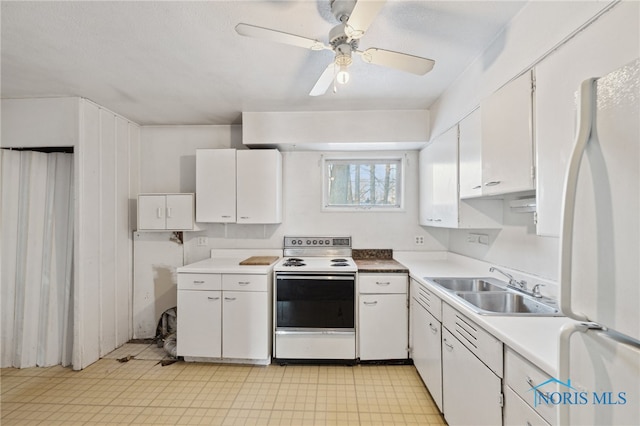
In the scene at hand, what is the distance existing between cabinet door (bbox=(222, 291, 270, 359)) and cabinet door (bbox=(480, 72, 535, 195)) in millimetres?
2036

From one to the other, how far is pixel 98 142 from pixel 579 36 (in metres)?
3.58

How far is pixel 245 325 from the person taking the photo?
262 cm

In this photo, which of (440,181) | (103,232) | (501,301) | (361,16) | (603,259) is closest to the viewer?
(603,259)

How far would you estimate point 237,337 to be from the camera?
8.61 feet

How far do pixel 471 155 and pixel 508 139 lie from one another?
1.41 feet

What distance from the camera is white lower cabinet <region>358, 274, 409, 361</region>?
263 centimetres

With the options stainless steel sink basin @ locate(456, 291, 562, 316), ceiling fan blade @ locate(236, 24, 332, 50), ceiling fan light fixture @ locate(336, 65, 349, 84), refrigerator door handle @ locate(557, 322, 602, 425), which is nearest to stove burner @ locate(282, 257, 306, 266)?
stainless steel sink basin @ locate(456, 291, 562, 316)

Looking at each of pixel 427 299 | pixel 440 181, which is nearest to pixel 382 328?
pixel 427 299

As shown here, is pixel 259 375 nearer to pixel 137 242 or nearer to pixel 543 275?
pixel 137 242

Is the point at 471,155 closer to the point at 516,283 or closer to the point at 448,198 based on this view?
the point at 448,198

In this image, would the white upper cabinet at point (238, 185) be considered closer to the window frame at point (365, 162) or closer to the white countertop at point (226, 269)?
the white countertop at point (226, 269)

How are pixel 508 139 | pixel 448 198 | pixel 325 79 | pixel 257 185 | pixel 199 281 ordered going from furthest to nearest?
pixel 257 185, pixel 199 281, pixel 448 198, pixel 325 79, pixel 508 139

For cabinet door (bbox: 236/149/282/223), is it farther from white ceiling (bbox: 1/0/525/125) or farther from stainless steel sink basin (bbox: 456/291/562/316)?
stainless steel sink basin (bbox: 456/291/562/316)

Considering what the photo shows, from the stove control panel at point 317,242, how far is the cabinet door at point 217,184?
698 millimetres
